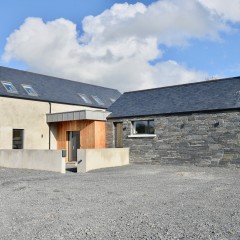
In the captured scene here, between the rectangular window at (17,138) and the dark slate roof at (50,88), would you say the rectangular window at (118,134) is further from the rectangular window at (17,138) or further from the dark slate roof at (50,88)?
the rectangular window at (17,138)

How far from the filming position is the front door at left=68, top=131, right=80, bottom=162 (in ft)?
73.4

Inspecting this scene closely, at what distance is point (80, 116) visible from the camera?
802 inches

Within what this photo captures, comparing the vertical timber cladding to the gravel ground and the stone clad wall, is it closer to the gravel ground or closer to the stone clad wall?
the stone clad wall

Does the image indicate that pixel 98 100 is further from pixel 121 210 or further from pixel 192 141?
pixel 121 210

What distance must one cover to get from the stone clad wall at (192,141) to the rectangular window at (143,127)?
0.36 meters

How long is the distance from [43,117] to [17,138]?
2.41m

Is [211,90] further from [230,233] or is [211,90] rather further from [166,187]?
[230,233]

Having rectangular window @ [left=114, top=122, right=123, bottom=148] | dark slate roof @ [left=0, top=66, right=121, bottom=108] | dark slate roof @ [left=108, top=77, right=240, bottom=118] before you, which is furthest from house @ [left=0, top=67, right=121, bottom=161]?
dark slate roof @ [left=108, top=77, right=240, bottom=118]

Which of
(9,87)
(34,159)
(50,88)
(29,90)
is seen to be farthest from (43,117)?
(34,159)

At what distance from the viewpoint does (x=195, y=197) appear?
852 centimetres

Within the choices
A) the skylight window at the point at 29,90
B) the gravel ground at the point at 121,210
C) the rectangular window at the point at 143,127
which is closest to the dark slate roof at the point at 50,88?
the skylight window at the point at 29,90

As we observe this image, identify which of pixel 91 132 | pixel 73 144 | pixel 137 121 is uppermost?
pixel 137 121

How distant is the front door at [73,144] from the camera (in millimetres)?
22375

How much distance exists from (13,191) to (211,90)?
13041 mm
